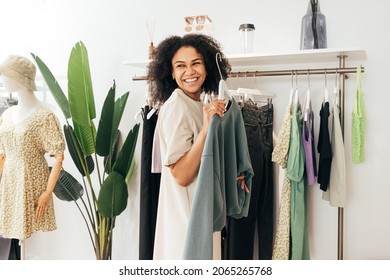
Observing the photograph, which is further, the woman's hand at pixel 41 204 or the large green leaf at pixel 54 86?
the large green leaf at pixel 54 86

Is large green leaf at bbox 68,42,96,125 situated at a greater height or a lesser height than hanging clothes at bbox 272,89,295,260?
greater

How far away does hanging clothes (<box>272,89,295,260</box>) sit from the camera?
1544 millimetres

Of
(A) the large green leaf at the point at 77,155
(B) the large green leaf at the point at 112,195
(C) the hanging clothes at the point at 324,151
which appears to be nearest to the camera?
(C) the hanging clothes at the point at 324,151

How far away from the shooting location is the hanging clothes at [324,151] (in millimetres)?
1509

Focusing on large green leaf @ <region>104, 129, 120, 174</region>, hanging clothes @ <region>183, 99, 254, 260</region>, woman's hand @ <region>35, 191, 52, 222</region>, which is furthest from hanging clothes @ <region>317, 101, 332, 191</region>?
woman's hand @ <region>35, 191, 52, 222</region>

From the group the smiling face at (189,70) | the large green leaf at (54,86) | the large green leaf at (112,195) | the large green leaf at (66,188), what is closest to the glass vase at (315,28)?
the smiling face at (189,70)

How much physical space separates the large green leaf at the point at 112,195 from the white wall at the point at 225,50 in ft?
0.81

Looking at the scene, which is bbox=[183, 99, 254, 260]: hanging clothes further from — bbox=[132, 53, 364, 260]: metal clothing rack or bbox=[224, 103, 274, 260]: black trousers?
bbox=[132, 53, 364, 260]: metal clothing rack

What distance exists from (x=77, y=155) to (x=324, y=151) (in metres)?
1.08

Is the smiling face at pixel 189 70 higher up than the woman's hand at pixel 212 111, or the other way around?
the smiling face at pixel 189 70

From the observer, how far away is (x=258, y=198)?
64.6 inches

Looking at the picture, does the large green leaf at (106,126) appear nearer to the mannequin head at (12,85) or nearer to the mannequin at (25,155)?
the mannequin at (25,155)
